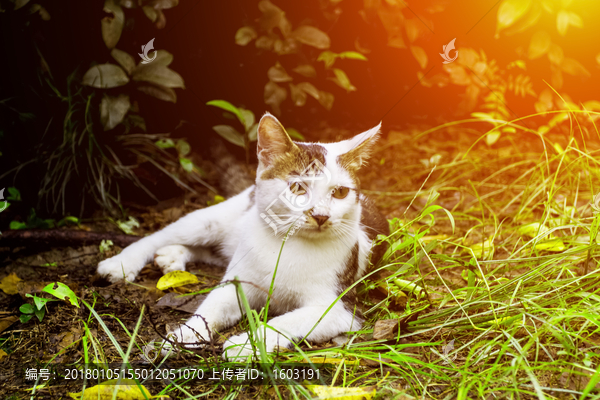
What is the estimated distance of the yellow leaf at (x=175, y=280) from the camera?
7.34 ft

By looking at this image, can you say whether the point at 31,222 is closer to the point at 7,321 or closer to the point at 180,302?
the point at 7,321

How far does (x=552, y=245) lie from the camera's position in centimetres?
235

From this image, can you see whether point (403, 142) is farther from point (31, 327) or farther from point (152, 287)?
point (31, 327)

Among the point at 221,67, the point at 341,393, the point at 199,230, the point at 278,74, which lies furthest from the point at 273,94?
the point at 341,393

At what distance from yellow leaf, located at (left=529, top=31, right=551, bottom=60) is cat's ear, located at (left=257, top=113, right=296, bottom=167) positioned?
2334 millimetres

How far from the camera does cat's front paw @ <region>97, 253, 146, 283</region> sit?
2309mm

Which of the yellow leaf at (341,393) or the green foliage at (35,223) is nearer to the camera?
the yellow leaf at (341,393)

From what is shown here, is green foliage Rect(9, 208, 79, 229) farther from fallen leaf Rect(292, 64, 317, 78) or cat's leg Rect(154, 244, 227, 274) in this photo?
fallen leaf Rect(292, 64, 317, 78)

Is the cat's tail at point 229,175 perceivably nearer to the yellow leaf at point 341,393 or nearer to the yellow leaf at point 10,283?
the yellow leaf at point 10,283

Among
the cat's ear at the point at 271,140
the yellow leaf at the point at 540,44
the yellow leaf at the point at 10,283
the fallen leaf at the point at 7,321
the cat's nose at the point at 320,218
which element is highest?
the yellow leaf at the point at 540,44

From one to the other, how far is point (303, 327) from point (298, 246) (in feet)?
1.19

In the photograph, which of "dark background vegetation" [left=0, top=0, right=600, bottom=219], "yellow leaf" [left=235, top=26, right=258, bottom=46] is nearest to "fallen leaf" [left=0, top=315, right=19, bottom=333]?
"dark background vegetation" [left=0, top=0, right=600, bottom=219]

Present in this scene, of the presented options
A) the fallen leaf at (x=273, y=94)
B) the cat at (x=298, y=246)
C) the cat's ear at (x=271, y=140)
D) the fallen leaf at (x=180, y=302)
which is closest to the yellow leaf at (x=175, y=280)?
the fallen leaf at (x=180, y=302)

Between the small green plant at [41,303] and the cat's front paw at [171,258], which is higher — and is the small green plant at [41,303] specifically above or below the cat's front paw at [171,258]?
above
